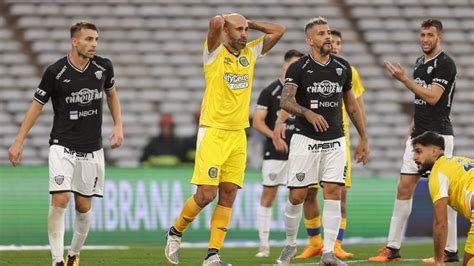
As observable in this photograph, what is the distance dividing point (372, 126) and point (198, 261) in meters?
12.3

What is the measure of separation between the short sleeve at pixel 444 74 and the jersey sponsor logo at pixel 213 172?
310 cm

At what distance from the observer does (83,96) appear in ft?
36.4

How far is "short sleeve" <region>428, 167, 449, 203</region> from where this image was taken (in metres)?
10.1

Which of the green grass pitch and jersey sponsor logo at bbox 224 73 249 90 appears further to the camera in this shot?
the green grass pitch

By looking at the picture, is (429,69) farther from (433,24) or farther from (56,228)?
(56,228)

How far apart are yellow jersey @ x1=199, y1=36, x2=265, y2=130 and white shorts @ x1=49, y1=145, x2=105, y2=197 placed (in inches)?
48.4

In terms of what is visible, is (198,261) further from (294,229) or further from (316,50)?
(316,50)

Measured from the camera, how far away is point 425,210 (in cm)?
1934

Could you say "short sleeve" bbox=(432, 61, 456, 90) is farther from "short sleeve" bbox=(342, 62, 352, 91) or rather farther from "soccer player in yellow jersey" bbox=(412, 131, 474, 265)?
"soccer player in yellow jersey" bbox=(412, 131, 474, 265)

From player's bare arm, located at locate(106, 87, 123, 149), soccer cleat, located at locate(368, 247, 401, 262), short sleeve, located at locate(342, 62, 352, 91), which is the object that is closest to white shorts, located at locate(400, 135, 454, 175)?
soccer cleat, located at locate(368, 247, 401, 262)

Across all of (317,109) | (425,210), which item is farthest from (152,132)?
(317,109)

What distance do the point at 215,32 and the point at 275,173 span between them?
461 centimetres

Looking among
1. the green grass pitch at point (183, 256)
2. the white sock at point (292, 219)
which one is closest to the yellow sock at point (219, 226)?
the white sock at point (292, 219)

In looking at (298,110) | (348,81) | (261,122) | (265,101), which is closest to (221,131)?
(298,110)
